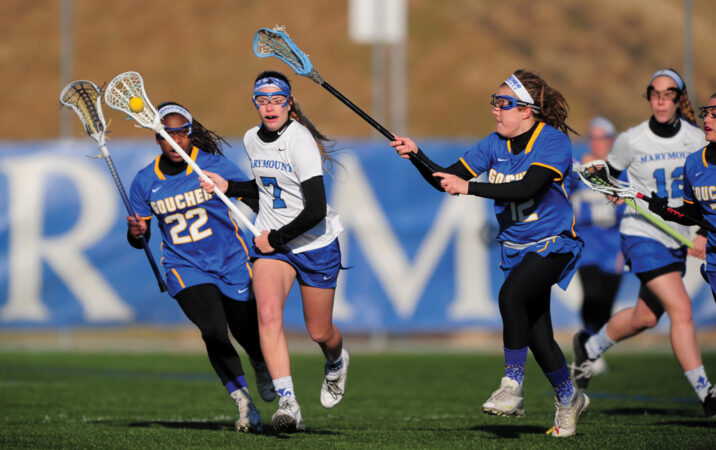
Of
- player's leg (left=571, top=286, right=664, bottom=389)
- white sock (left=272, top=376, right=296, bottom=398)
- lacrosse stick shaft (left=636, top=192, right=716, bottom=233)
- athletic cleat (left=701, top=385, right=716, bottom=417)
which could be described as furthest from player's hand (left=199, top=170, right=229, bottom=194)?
athletic cleat (left=701, top=385, right=716, bottom=417)

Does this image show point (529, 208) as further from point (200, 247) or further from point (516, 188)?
point (200, 247)

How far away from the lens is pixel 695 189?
23.1 feet

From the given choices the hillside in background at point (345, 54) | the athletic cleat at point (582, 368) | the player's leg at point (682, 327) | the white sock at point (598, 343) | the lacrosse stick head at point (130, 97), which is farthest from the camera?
the hillside in background at point (345, 54)

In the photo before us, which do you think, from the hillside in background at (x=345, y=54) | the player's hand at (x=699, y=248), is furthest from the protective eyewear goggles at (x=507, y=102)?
the hillside in background at (x=345, y=54)

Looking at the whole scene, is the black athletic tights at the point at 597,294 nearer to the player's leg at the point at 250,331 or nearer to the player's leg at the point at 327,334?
the player's leg at the point at 327,334

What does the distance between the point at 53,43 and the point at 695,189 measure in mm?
36839


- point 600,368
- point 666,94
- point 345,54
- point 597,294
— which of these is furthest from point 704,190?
point 345,54

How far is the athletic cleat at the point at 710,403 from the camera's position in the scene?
299 inches

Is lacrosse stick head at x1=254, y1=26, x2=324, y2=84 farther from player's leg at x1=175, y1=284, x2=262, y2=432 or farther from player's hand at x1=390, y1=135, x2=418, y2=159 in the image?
player's leg at x1=175, y1=284, x2=262, y2=432

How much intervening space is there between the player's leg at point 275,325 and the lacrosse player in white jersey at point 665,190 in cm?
268

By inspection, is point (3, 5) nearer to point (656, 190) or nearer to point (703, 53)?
point (703, 53)

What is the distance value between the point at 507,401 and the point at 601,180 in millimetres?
1921

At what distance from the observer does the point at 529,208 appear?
21.9 feet

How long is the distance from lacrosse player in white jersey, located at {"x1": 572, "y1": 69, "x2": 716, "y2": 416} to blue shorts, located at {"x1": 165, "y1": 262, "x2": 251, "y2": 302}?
9.07 feet
